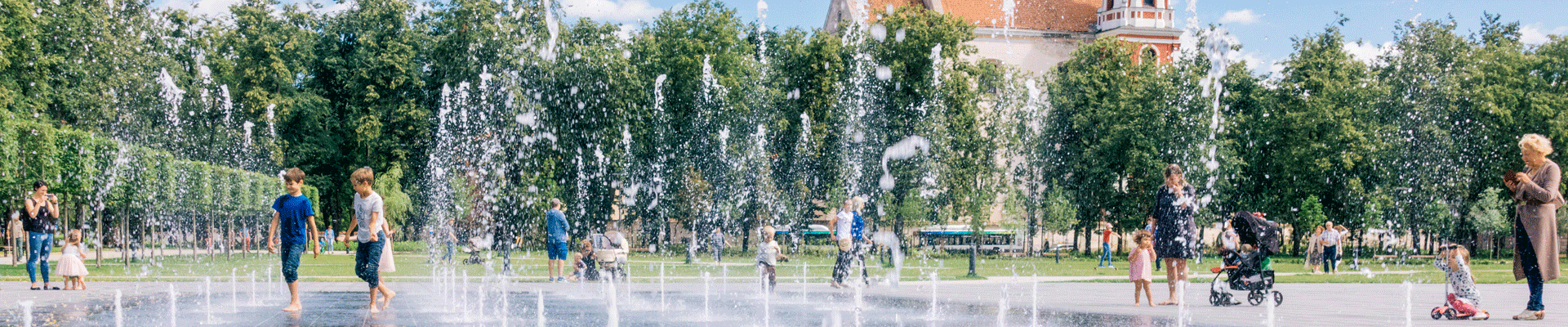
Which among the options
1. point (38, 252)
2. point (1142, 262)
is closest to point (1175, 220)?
point (1142, 262)

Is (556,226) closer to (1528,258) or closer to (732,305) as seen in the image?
(732,305)

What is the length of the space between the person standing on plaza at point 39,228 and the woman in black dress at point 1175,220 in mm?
12703

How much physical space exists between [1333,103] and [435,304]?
123 feet

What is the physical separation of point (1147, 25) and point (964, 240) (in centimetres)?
1782

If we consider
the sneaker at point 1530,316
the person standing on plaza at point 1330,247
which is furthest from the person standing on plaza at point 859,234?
the person standing on plaza at point 1330,247

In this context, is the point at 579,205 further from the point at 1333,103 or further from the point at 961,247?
the point at 1333,103

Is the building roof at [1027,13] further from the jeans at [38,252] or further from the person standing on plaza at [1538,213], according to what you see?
the person standing on plaza at [1538,213]

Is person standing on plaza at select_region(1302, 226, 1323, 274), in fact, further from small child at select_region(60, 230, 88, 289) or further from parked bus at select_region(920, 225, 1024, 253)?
small child at select_region(60, 230, 88, 289)

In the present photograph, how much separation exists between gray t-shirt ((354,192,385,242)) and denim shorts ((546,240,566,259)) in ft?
Answer: 24.8

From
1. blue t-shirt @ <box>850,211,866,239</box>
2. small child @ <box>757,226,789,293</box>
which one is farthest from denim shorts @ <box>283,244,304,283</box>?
blue t-shirt @ <box>850,211,866,239</box>

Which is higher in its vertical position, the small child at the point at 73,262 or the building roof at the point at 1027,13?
the building roof at the point at 1027,13

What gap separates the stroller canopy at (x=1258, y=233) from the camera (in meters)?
13.3

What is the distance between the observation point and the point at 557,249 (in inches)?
750

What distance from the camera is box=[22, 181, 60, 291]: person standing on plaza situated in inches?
607
